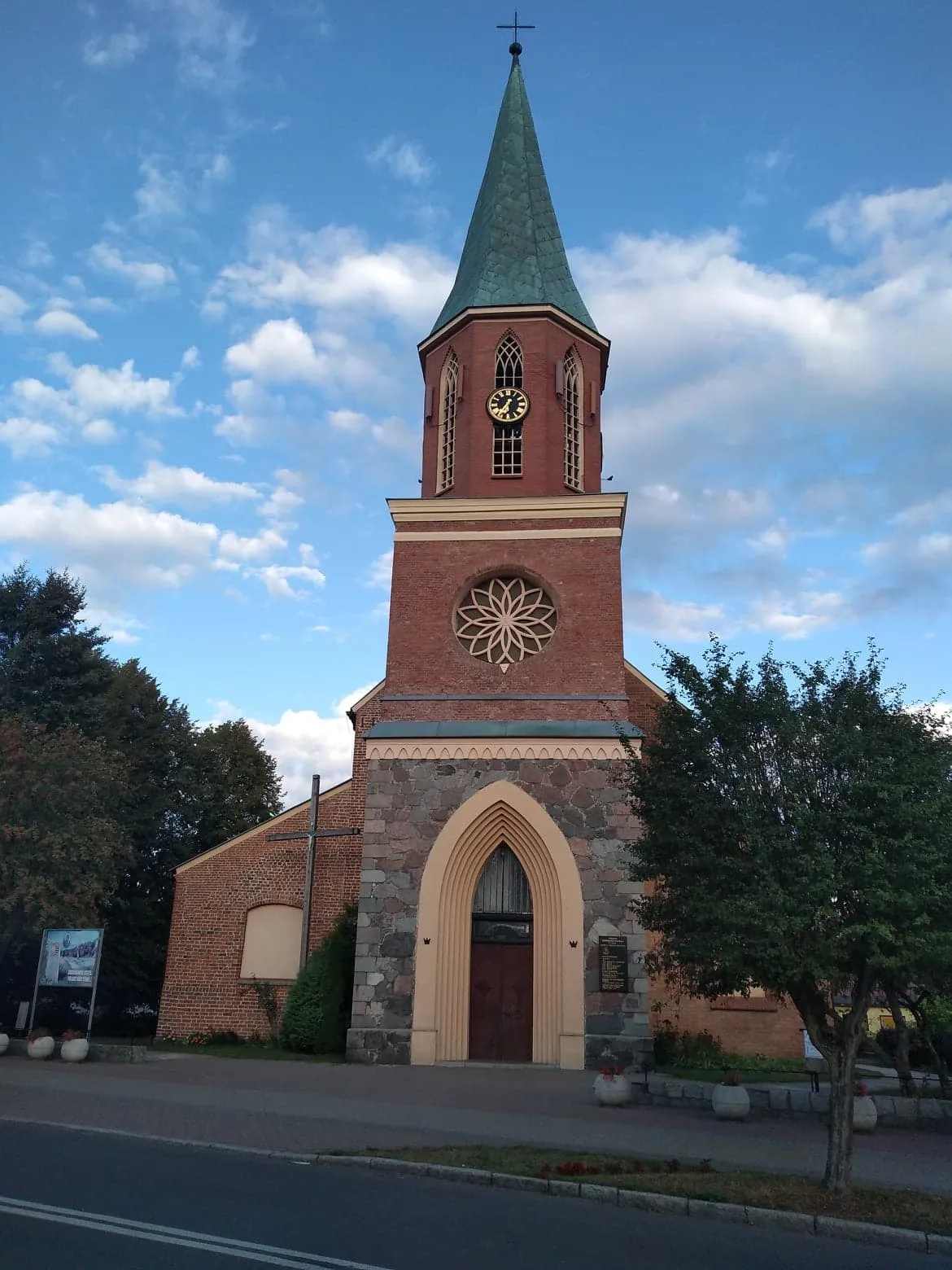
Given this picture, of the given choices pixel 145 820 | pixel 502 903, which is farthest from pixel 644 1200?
pixel 145 820

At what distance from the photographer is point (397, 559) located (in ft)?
74.9

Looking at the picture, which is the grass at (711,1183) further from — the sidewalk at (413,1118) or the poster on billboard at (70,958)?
the poster on billboard at (70,958)

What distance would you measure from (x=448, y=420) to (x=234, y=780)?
23553 millimetres

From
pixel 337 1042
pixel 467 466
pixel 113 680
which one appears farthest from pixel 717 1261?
pixel 113 680

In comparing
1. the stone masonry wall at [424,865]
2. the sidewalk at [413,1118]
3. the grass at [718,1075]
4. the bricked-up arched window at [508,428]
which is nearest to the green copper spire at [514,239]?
the bricked-up arched window at [508,428]

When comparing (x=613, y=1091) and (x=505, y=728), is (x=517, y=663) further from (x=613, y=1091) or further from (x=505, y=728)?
(x=613, y=1091)

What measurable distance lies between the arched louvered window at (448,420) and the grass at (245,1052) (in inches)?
507

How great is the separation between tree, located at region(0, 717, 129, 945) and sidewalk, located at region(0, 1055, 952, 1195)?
5.79m

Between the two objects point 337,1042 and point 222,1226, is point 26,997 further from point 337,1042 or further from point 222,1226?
point 222,1226

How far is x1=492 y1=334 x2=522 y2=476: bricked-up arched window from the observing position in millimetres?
23656

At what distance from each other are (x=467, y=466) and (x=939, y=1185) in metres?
17.7

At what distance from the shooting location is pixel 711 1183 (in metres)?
8.28

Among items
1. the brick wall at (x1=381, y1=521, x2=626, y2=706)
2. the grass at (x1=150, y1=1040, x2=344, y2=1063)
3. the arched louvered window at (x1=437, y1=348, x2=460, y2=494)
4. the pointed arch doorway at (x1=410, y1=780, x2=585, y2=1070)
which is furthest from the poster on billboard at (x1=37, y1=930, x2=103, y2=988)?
the arched louvered window at (x1=437, y1=348, x2=460, y2=494)

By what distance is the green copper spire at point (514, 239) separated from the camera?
990 inches
